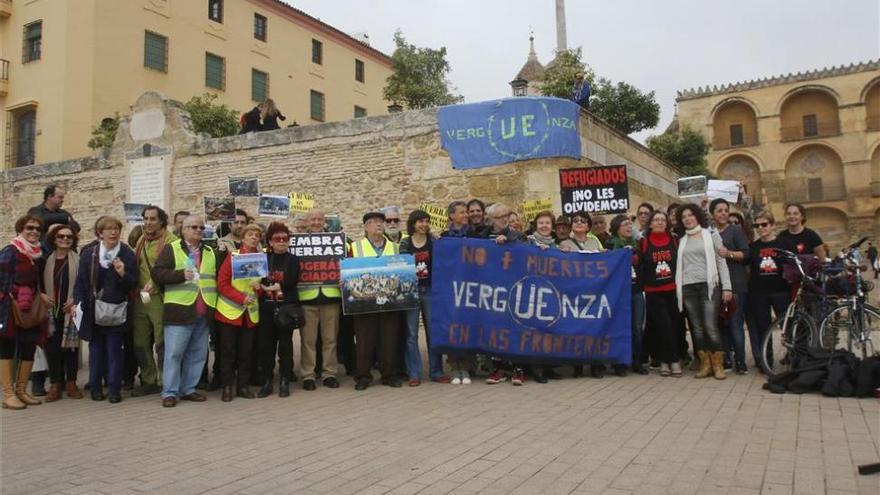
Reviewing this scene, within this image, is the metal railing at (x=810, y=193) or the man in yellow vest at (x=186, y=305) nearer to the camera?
the man in yellow vest at (x=186, y=305)

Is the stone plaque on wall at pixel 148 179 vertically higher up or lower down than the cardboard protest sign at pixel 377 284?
higher up

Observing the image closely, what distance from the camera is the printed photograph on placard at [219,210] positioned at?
9.18 metres

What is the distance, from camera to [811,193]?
47656 mm

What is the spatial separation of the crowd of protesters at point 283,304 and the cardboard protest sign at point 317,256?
99 millimetres

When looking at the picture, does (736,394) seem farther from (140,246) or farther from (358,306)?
(140,246)

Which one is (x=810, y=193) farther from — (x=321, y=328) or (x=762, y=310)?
(x=321, y=328)

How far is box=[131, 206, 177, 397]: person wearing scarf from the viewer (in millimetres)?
6309

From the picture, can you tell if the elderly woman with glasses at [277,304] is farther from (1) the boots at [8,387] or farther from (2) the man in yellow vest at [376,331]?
(1) the boots at [8,387]

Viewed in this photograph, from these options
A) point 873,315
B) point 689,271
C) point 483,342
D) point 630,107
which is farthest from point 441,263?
point 630,107

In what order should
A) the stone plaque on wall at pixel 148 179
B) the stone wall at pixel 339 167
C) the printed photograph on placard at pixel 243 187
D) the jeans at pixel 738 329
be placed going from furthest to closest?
the stone plaque on wall at pixel 148 179
the stone wall at pixel 339 167
the printed photograph on placard at pixel 243 187
the jeans at pixel 738 329

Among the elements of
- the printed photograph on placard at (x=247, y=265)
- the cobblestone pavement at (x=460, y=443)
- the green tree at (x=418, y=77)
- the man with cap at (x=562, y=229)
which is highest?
the green tree at (x=418, y=77)

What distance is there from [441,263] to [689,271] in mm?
2644

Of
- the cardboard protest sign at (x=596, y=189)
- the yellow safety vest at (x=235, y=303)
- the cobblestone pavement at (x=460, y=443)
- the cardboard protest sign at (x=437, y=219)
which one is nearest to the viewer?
A: the cobblestone pavement at (x=460, y=443)

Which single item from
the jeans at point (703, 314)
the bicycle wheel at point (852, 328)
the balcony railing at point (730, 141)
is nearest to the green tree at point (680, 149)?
the balcony railing at point (730, 141)
